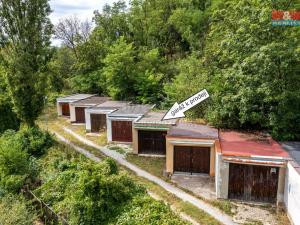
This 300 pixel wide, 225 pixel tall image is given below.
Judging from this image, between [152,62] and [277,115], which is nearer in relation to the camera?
[277,115]

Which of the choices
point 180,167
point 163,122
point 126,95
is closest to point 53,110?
point 126,95

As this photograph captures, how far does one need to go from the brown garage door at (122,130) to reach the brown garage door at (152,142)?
2286mm

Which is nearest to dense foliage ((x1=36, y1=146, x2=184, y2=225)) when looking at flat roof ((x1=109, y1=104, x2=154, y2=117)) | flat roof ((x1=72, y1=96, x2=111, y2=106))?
flat roof ((x1=109, y1=104, x2=154, y2=117))

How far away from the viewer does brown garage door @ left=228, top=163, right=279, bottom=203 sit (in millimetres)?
13922

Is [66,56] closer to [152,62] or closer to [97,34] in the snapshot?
[97,34]

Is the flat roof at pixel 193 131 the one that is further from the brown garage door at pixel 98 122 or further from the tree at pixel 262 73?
the brown garage door at pixel 98 122

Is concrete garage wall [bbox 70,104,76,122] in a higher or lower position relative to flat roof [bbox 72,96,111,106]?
lower

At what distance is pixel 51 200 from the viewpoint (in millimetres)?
13500

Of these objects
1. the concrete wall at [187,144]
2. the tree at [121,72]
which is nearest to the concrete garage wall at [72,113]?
the tree at [121,72]

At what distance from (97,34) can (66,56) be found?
10.5 m

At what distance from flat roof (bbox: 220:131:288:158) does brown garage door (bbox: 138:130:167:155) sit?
5044 millimetres

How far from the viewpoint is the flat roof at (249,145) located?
549 inches

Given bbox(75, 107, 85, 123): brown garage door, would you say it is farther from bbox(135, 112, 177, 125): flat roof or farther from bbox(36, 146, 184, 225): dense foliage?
bbox(36, 146, 184, 225): dense foliage

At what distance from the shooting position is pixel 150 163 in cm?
1962
